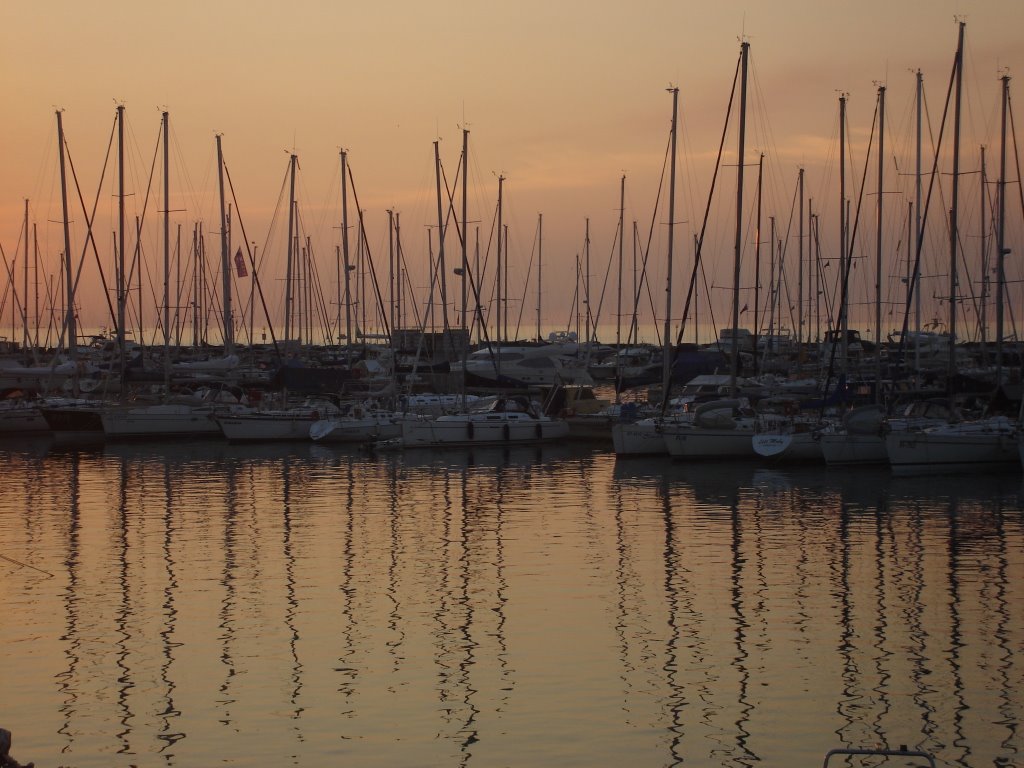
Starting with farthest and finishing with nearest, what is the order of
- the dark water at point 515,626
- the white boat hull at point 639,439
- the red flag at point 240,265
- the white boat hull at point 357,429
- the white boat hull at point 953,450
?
1. the red flag at point 240,265
2. the white boat hull at point 357,429
3. the white boat hull at point 639,439
4. the white boat hull at point 953,450
5. the dark water at point 515,626

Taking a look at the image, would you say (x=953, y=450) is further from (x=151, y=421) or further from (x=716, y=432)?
(x=151, y=421)

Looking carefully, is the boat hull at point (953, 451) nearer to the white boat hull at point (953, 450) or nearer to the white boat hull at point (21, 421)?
the white boat hull at point (953, 450)

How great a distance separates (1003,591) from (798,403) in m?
22.9

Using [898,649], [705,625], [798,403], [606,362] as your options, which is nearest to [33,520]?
[705,625]

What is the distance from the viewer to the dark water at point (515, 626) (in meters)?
14.9

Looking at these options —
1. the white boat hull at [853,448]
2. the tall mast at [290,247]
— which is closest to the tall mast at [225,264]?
the tall mast at [290,247]

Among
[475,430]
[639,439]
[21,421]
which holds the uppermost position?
[21,421]

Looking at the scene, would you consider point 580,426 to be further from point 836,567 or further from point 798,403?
point 836,567

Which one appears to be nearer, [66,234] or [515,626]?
[515,626]

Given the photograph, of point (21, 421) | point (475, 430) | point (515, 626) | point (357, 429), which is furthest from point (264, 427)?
point (515, 626)

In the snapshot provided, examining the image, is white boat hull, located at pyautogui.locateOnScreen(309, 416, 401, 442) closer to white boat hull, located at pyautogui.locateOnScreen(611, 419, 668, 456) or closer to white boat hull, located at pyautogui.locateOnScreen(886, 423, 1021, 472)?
white boat hull, located at pyautogui.locateOnScreen(611, 419, 668, 456)

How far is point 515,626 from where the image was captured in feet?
65.4

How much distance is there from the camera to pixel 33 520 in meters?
31.6

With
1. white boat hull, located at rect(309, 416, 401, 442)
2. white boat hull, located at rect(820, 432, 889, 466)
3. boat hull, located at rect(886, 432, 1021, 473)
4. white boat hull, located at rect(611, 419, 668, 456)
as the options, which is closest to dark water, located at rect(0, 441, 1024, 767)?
boat hull, located at rect(886, 432, 1021, 473)
